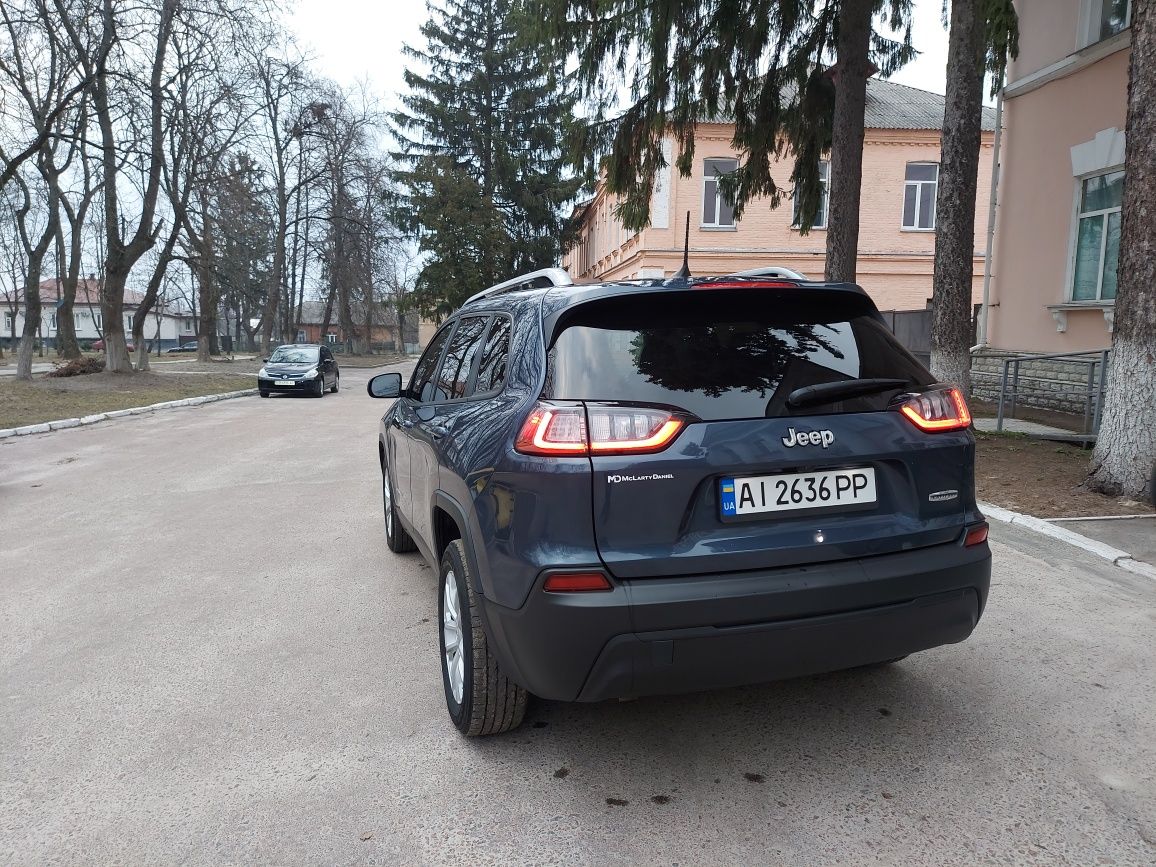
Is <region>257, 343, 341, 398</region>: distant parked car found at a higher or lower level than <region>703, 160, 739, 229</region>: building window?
lower

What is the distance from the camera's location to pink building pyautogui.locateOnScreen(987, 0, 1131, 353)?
12336mm

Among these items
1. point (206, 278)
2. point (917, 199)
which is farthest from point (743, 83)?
point (206, 278)

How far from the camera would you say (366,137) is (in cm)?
3600

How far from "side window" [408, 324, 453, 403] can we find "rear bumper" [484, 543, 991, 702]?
2.05m

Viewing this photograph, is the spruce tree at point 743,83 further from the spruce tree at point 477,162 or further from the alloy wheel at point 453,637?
the spruce tree at point 477,162

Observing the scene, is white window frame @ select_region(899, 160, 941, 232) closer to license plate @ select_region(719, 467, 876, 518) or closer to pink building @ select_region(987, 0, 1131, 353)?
pink building @ select_region(987, 0, 1131, 353)

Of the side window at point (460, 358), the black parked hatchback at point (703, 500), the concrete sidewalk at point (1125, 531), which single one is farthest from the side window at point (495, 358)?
the concrete sidewalk at point (1125, 531)

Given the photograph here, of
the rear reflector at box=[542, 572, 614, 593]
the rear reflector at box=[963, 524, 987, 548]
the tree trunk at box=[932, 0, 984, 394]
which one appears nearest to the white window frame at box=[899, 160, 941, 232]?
→ the tree trunk at box=[932, 0, 984, 394]

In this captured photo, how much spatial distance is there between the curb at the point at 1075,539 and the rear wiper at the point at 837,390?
133 inches

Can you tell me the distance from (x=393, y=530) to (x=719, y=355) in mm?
3602

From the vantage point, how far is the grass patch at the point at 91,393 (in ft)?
51.1

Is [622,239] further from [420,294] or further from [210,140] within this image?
[210,140]

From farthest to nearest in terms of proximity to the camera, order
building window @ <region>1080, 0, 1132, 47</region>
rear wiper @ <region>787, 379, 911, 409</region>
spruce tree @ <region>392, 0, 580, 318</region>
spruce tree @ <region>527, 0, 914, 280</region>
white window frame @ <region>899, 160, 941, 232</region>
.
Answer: spruce tree @ <region>392, 0, 580, 318</region> < white window frame @ <region>899, 160, 941, 232</region> < building window @ <region>1080, 0, 1132, 47</region> < spruce tree @ <region>527, 0, 914, 280</region> < rear wiper @ <region>787, 379, 911, 409</region>

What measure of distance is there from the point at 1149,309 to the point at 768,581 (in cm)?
593
